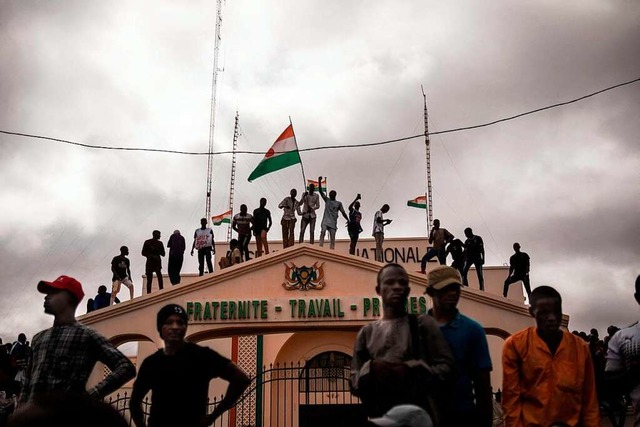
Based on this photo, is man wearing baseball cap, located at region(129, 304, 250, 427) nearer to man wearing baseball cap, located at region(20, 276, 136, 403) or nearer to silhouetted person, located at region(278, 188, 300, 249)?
man wearing baseball cap, located at region(20, 276, 136, 403)

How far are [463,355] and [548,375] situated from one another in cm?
59

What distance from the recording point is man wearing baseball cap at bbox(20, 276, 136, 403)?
427 cm

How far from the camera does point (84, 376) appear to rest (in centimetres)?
439

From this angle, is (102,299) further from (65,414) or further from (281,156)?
(65,414)

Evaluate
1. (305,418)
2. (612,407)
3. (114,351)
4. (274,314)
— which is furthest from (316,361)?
(114,351)

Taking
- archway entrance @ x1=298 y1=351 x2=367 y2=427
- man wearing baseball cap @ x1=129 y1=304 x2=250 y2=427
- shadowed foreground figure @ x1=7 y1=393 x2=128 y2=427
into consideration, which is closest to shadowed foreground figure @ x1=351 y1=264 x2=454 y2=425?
man wearing baseball cap @ x1=129 y1=304 x2=250 y2=427

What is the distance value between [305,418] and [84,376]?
15.5m

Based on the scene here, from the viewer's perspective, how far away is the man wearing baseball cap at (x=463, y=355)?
154 inches

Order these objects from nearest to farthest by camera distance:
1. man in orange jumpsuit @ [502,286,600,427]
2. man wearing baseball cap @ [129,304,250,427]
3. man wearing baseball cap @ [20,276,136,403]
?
1. man wearing baseball cap @ [129,304,250,427]
2. man in orange jumpsuit @ [502,286,600,427]
3. man wearing baseball cap @ [20,276,136,403]

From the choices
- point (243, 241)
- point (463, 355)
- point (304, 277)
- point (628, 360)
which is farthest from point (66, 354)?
point (243, 241)

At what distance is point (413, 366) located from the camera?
343 centimetres

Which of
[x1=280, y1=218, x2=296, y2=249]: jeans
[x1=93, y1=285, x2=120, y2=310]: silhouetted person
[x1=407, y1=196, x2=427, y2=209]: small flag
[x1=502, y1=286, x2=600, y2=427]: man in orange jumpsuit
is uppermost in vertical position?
[x1=407, y1=196, x2=427, y2=209]: small flag

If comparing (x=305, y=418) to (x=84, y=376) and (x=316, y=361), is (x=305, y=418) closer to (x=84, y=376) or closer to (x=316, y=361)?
(x=316, y=361)

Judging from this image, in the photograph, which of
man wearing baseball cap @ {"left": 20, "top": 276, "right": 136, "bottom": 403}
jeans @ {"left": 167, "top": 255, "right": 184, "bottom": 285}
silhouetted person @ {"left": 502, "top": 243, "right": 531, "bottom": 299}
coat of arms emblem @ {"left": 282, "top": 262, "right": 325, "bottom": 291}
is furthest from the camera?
jeans @ {"left": 167, "top": 255, "right": 184, "bottom": 285}
